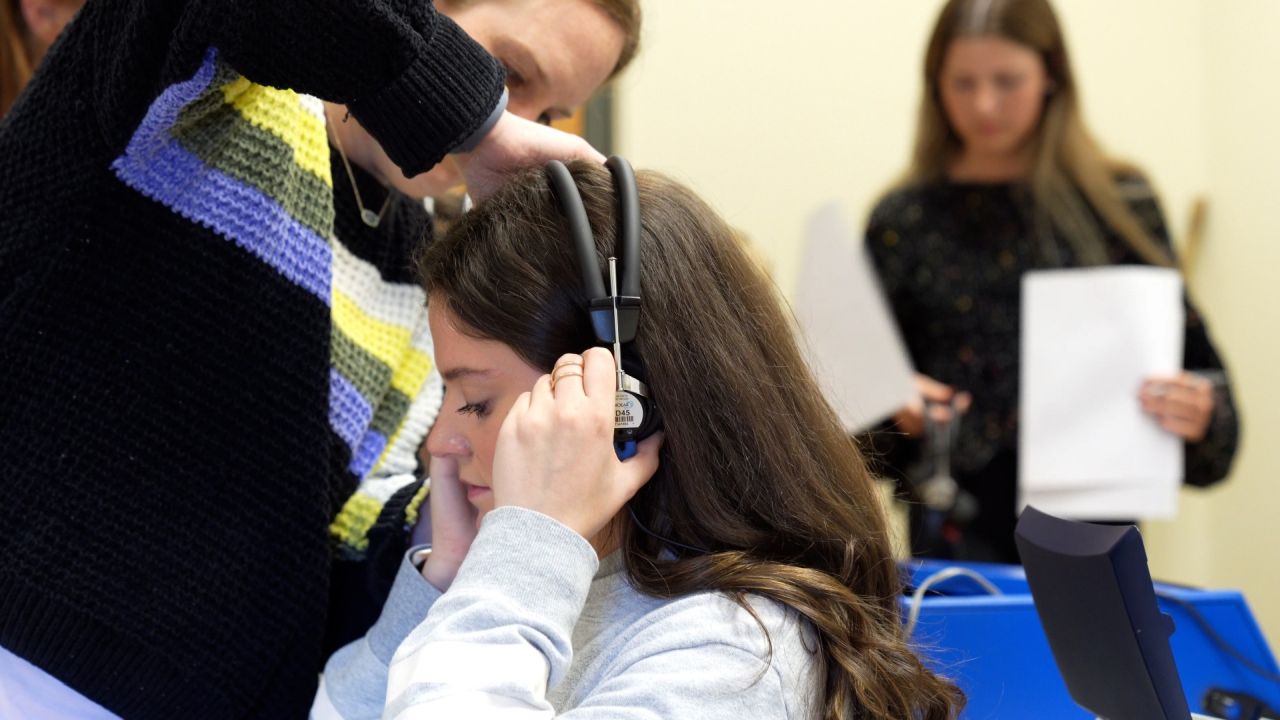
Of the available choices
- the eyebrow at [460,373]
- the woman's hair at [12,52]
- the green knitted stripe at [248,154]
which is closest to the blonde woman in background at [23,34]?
the woman's hair at [12,52]

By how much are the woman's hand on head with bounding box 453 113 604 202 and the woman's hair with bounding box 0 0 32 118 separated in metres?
0.91

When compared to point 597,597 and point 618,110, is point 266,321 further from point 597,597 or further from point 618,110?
point 618,110

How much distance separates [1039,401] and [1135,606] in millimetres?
1118

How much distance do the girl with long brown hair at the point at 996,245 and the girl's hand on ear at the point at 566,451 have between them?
1087 mm

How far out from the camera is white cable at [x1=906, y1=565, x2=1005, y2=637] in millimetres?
909

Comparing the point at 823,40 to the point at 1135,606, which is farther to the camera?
the point at 823,40

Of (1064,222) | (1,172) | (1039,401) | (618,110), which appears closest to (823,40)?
(618,110)

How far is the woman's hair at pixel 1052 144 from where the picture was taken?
1.80 m

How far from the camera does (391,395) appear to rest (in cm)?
97

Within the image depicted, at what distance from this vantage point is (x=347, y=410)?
2.91 ft

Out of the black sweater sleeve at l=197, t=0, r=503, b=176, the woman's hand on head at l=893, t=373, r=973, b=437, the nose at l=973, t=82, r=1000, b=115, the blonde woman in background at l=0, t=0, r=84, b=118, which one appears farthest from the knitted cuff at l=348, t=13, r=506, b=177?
the nose at l=973, t=82, r=1000, b=115

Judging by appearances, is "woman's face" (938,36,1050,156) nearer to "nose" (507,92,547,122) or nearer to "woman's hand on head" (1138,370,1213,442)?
"woman's hand on head" (1138,370,1213,442)

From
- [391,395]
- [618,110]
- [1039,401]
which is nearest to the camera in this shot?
[391,395]

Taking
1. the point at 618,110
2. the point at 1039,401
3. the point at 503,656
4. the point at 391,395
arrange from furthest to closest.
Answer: the point at 618,110 → the point at 1039,401 → the point at 391,395 → the point at 503,656
